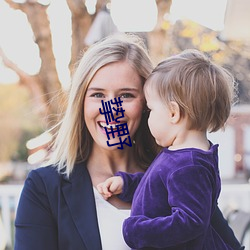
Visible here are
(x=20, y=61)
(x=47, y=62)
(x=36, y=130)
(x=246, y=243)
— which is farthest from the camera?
(x=36, y=130)

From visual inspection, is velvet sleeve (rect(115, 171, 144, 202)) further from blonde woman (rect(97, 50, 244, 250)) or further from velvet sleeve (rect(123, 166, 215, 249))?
velvet sleeve (rect(123, 166, 215, 249))

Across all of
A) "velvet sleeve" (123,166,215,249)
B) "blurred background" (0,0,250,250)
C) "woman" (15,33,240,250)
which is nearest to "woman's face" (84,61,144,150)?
"woman" (15,33,240,250)

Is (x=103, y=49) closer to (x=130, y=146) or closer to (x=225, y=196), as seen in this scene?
(x=130, y=146)

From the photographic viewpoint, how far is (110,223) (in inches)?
74.2

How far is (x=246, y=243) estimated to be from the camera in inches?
178

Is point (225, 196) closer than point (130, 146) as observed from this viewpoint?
No

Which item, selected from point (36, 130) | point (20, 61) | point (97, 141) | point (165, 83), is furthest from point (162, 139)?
point (36, 130)

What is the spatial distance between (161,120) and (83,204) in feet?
1.36

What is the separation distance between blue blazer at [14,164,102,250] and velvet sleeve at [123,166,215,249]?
29cm

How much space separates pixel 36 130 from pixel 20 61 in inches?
542

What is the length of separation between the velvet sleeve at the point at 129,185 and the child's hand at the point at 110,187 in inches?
0.6

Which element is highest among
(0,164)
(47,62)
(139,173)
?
(139,173)

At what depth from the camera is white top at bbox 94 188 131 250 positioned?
1.85 metres

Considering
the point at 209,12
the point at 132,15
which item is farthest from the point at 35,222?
the point at 132,15
